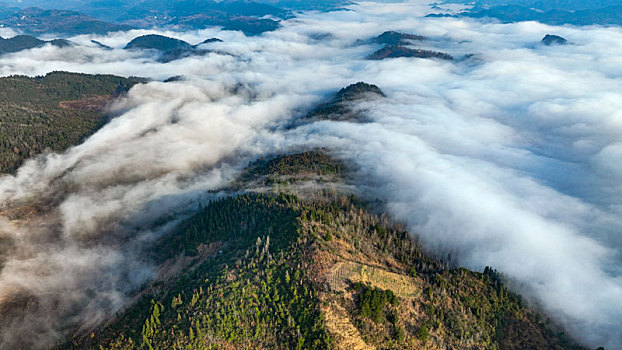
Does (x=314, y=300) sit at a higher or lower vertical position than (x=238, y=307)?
higher

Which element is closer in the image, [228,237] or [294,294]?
[294,294]

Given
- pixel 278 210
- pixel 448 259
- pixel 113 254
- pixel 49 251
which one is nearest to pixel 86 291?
pixel 113 254

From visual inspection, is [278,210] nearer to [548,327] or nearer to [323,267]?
[323,267]

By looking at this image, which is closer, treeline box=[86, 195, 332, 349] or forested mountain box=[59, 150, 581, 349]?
treeline box=[86, 195, 332, 349]

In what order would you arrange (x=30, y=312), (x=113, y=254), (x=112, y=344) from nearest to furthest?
(x=112, y=344) → (x=30, y=312) → (x=113, y=254)

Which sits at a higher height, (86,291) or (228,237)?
(228,237)

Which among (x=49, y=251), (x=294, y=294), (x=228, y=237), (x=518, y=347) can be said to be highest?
(x=294, y=294)

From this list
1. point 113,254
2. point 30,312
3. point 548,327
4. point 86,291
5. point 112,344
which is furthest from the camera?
point 113,254

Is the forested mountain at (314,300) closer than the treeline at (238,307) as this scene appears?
No
